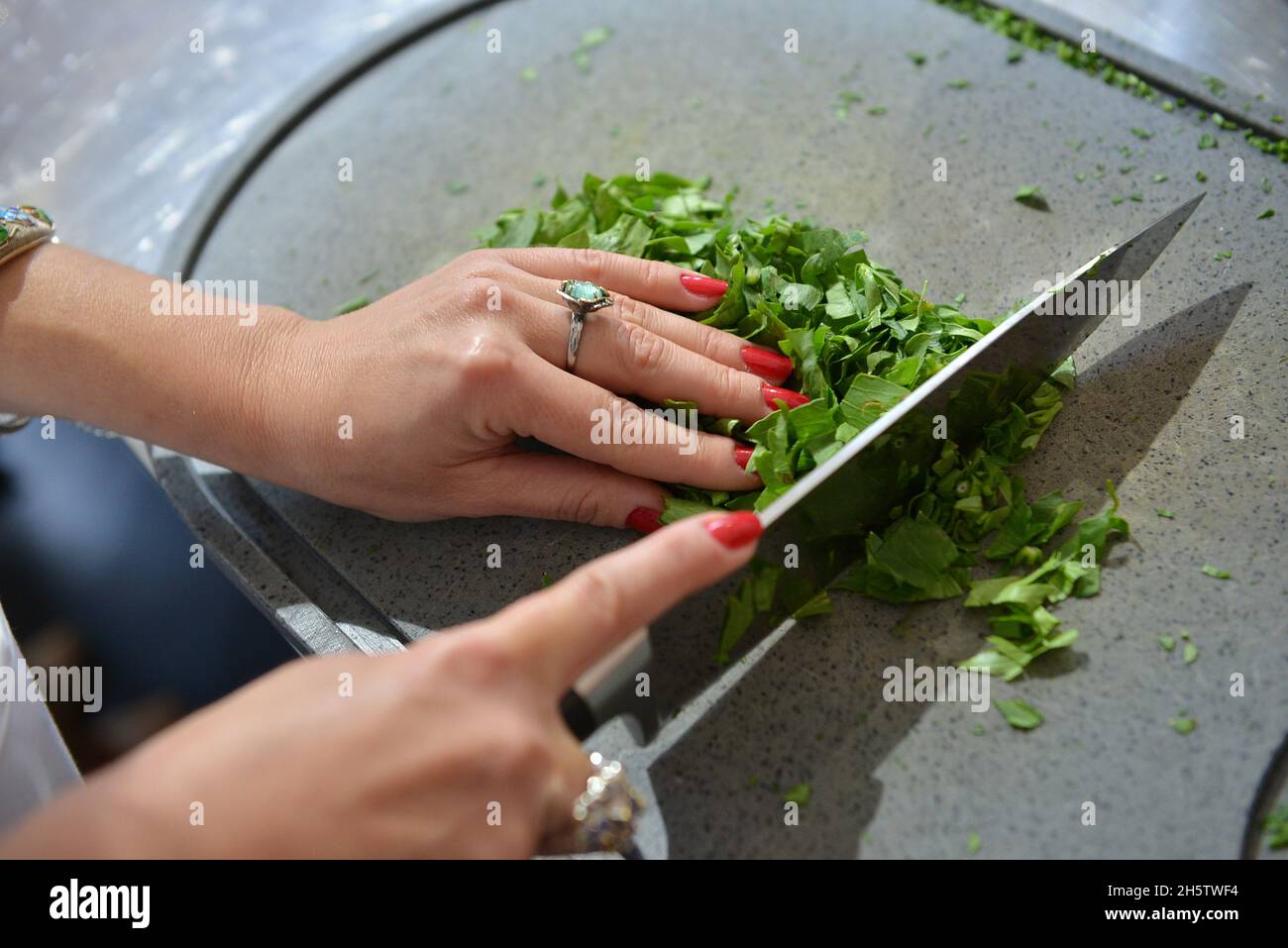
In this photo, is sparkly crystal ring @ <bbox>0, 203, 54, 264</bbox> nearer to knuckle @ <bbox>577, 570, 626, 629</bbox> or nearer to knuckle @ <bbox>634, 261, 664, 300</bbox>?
knuckle @ <bbox>634, 261, 664, 300</bbox>

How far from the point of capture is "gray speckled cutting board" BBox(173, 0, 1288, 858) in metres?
0.86

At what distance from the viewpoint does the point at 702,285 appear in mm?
1123

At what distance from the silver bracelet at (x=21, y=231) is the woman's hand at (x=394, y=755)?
0.77m

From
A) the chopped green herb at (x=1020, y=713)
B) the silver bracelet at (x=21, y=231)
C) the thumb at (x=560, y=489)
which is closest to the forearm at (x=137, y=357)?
the silver bracelet at (x=21, y=231)

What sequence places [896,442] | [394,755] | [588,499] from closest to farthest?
[394,755]
[896,442]
[588,499]

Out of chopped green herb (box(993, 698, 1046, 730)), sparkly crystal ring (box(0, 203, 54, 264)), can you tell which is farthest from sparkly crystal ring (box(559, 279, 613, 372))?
sparkly crystal ring (box(0, 203, 54, 264))

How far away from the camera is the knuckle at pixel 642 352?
3.37ft

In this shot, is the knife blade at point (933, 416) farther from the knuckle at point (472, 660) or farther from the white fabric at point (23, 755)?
the white fabric at point (23, 755)

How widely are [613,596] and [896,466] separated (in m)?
0.36

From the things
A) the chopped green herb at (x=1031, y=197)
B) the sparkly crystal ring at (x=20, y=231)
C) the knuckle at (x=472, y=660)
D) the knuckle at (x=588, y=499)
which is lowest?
the knuckle at (x=472, y=660)

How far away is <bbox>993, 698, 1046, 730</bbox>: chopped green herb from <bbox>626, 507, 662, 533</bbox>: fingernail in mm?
376

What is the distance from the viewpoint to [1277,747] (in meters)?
0.84

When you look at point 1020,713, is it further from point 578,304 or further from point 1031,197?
point 1031,197

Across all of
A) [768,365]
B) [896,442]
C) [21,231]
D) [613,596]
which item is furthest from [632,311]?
[21,231]
